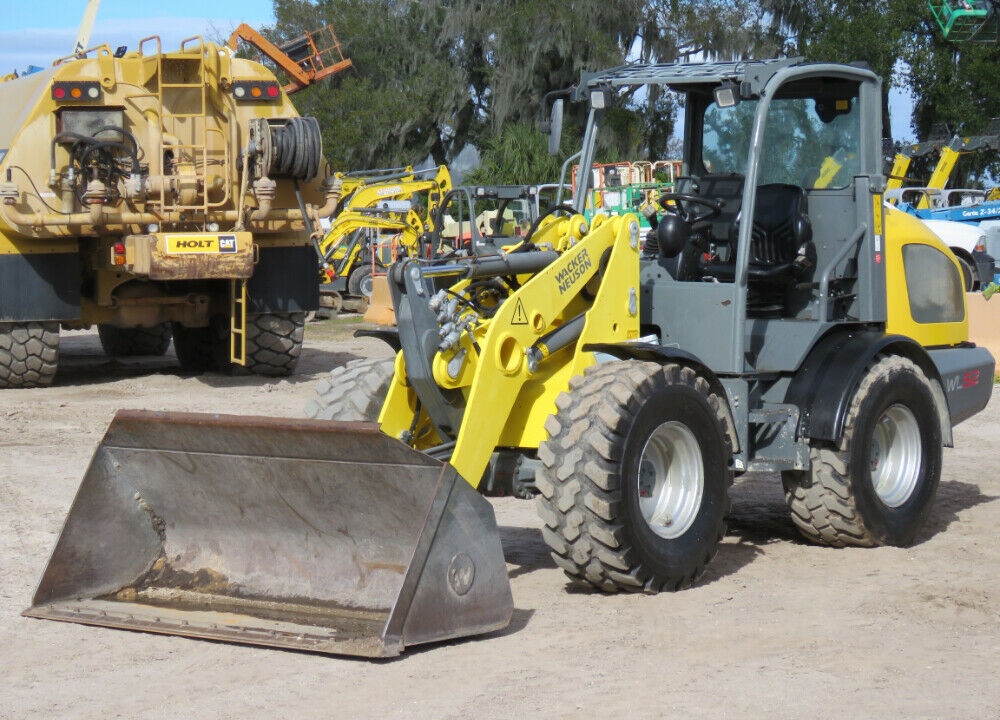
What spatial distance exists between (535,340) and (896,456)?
2.31 m

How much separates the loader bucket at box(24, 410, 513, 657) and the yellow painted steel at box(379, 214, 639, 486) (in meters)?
0.44

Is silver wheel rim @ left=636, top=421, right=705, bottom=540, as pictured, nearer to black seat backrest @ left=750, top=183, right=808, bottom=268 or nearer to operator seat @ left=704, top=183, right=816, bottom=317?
operator seat @ left=704, top=183, right=816, bottom=317

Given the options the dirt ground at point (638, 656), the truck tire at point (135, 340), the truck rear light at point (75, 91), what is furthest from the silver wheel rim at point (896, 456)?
the truck tire at point (135, 340)

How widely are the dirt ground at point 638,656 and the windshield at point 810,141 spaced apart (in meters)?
1.87

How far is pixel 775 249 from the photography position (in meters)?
7.10

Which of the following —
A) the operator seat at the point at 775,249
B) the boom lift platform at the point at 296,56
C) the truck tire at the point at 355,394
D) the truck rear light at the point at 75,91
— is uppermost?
the boom lift platform at the point at 296,56

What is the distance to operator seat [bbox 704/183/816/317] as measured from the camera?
6953 mm

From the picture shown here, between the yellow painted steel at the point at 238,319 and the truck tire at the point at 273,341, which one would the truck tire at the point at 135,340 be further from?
the yellow painted steel at the point at 238,319

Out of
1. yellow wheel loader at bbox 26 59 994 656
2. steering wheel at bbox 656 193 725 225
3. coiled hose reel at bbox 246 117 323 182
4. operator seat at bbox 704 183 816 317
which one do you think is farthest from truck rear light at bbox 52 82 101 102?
operator seat at bbox 704 183 816 317

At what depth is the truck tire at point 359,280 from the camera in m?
24.6

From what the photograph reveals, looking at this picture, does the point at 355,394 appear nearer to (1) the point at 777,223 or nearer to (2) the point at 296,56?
(1) the point at 777,223

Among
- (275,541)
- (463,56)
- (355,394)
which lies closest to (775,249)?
(355,394)

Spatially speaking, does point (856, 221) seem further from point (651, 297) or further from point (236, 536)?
point (236, 536)

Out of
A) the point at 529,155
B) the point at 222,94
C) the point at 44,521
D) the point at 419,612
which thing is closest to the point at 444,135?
the point at 529,155
